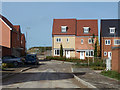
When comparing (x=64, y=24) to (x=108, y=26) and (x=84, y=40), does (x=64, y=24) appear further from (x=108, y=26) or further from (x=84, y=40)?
(x=108, y=26)

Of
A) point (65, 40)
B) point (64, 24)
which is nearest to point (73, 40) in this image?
point (65, 40)

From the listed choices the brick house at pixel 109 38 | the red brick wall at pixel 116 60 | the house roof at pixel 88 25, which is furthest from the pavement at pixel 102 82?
the house roof at pixel 88 25

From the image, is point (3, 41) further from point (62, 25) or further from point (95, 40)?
point (95, 40)

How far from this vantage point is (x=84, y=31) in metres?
53.0

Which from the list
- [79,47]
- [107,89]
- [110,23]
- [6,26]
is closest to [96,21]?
[110,23]

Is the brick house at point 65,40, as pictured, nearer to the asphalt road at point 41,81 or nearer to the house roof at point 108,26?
the house roof at point 108,26

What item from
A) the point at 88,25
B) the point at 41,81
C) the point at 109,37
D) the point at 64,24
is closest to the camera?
the point at 41,81

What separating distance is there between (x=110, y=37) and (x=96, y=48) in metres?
4.40

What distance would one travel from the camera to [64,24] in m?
54.2

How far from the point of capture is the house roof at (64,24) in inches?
2064

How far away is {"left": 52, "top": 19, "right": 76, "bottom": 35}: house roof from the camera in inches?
2064

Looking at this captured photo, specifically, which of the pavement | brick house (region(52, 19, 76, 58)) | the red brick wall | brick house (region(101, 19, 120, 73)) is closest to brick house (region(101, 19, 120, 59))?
brick house (region(101, 19, 120, 73))

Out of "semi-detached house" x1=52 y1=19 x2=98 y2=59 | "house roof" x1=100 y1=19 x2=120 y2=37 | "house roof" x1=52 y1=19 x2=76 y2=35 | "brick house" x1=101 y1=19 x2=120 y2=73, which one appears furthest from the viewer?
"house roof" x1=52 y1=19 x2=76 y2=35

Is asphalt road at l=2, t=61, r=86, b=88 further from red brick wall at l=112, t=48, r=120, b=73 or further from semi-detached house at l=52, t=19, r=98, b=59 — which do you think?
semi-detached house at l=52, t=19, r=98, b=59
